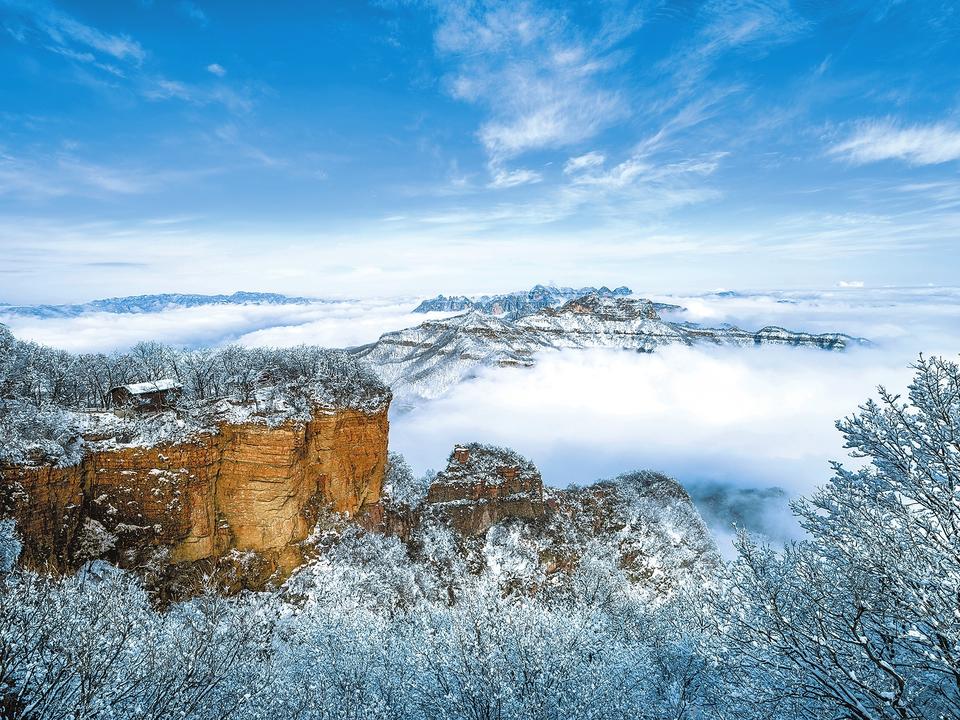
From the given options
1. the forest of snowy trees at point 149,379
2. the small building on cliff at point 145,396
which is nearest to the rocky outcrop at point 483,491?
the forest of snowy trees at point 149,379

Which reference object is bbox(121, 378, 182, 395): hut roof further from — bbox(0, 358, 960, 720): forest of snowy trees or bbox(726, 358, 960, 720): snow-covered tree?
bbox(726, 358, 960, 720): snow-covered tree

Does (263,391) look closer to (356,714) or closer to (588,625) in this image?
(356,714)

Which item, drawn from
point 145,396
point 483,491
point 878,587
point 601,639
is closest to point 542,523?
point 483,491

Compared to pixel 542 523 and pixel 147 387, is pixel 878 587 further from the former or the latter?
pixel 147 387

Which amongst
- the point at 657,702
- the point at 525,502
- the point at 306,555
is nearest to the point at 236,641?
the point at 306,555

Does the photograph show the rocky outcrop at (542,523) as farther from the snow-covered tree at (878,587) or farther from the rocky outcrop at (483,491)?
the snow-covered tree at (878,587)

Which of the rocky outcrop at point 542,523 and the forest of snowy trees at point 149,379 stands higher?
the forest of snowy trees at point 149,379
